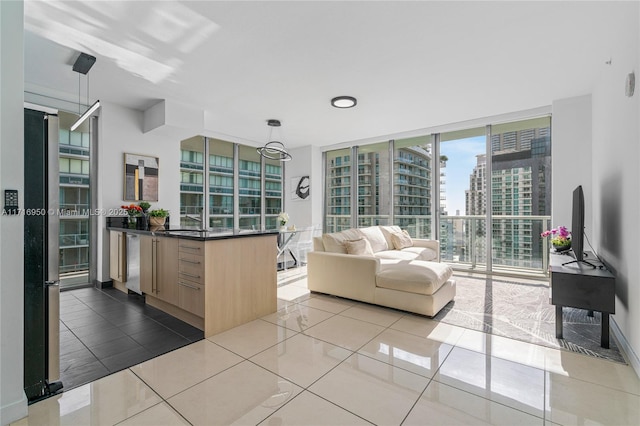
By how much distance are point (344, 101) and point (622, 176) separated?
3015 mm

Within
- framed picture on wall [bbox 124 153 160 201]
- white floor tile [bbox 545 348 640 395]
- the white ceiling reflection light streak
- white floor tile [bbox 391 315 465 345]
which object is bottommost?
white floor tile [bbox 391 315 465 345]

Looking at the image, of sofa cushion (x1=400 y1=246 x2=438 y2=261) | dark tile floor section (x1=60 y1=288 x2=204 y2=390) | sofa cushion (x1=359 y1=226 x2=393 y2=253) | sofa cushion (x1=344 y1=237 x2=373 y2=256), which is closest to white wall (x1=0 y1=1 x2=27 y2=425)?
dark tile floor section (x1=60 y1=288 x2=204 y2=390)

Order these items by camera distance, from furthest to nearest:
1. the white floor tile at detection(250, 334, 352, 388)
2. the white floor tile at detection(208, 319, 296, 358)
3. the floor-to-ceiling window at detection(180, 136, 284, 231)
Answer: the floor-to-ceiling window at detection(180, 136, 284, 231), the white floor tile at detection(208, 319, 296, 358), the white floor tile at detection(250, 334, 352, 388)

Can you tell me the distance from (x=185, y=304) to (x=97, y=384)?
98 centimetres

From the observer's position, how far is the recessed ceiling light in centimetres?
411

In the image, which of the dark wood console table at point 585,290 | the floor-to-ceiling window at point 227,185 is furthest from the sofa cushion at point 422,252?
the floor-to-ceiling window at point 227,185

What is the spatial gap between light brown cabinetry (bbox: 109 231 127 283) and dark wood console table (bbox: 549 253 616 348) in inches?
188

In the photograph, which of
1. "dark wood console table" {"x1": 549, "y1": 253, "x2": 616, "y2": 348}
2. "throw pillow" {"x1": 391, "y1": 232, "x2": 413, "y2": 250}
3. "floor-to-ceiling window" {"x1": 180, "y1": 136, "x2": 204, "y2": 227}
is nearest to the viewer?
"dark wood console table" {"x1": 549, "y1": 253, "x2": 616, "y2": 348}

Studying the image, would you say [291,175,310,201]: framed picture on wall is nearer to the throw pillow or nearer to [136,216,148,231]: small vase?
the throw pillow

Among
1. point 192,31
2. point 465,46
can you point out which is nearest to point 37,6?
point 192,31

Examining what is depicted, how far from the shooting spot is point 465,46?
2.84 meters

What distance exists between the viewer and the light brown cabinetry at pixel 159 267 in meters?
3.03

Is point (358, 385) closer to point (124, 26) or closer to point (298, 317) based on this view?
point (298, 317)

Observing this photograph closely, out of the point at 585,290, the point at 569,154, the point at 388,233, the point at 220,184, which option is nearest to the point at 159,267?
the point at 220,184
